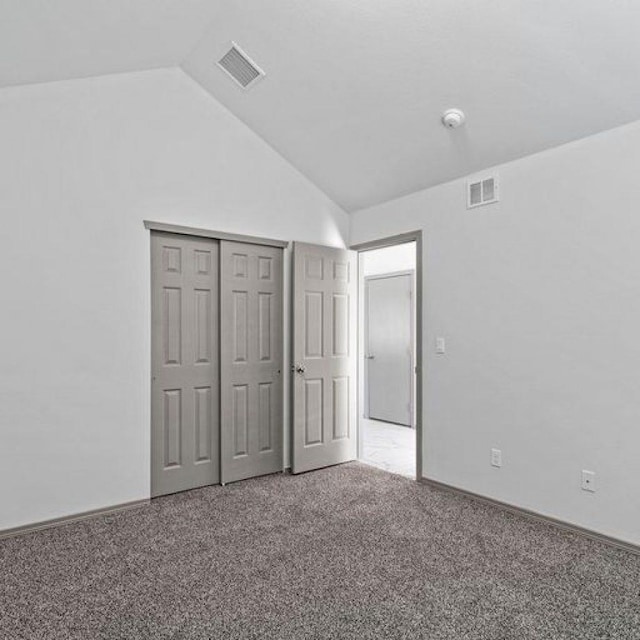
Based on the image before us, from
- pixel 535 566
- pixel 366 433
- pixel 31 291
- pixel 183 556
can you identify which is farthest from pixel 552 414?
pixel 31 291

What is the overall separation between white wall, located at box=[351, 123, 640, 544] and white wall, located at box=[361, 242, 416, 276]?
2.00m

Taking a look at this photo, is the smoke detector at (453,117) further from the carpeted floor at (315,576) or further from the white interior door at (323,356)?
the carpeted floor at (315,576)

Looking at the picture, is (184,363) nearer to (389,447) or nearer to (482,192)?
(389,447)

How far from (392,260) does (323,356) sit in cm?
232

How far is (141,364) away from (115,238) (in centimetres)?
90

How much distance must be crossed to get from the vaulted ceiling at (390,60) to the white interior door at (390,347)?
2.34 metres

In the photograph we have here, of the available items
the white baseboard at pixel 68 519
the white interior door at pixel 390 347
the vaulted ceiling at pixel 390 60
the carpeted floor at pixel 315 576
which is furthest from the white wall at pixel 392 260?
the white baseboard at pixel 68 519

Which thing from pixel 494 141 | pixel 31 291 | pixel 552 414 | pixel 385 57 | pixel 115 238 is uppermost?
pixel 385 57

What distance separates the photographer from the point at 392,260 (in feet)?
19.4

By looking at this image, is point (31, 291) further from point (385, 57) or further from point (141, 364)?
point (385, 57)

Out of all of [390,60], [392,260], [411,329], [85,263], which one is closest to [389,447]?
[411,329]

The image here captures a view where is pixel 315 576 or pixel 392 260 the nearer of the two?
pixel 315 576

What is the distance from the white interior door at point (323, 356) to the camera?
12.8 ft

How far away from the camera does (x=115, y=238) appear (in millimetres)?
3092
